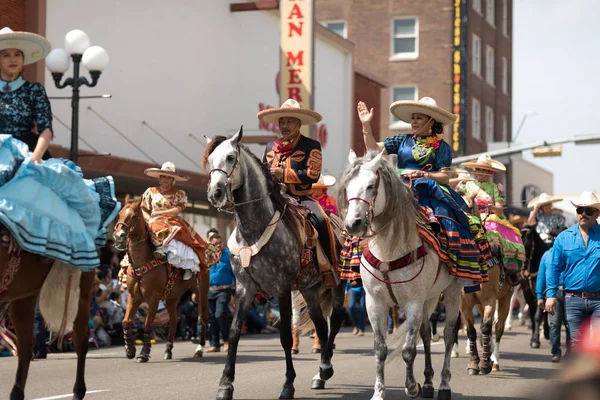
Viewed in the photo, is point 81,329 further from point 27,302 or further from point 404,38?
point 404,38

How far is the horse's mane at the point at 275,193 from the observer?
10.2 meters

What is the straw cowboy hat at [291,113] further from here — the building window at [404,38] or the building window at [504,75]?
the building window at [504,75]

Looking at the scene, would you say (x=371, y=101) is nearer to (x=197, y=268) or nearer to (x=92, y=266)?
(x=197, y=268)

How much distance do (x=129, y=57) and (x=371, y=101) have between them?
19321mm

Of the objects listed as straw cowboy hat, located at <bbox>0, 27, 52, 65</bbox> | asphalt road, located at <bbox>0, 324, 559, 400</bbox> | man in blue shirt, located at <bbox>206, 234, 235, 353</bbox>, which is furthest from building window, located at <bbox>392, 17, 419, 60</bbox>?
straw cowboy hat, located at <bbox>0, 27, 52, 65</bbox>

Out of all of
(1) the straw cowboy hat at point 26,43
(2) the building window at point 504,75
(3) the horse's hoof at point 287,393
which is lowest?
(3) the horse's hoof at point 287,393

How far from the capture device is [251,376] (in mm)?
12477

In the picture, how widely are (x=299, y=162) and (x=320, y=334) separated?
1.89 metres

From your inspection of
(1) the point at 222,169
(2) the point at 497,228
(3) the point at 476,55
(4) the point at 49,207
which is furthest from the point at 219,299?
(3) the point at 476,55

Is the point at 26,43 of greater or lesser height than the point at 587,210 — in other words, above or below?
above

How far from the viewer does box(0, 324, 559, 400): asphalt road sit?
34.9ft

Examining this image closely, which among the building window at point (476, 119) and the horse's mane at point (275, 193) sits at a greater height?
the building window at point (476, 119)

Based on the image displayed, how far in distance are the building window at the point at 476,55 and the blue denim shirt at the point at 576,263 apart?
44.0 m

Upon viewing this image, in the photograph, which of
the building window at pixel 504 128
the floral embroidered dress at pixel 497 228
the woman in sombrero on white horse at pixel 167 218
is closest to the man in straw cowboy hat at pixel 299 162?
the floral embroidered dress at pixel 497 228
